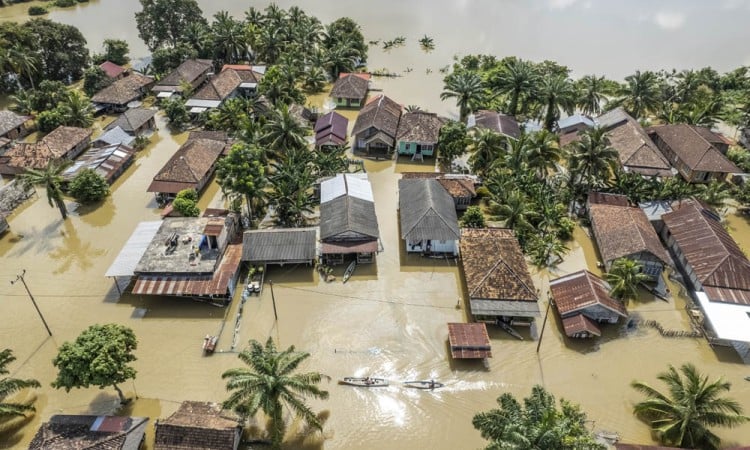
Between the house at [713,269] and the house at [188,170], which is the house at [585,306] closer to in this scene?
the house at [713,269]

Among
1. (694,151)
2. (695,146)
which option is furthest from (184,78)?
(695,146)

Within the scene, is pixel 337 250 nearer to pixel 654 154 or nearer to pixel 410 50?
pixel 654 154

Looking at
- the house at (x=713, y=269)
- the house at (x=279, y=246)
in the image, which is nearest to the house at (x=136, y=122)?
the house at (x=279, y=246)

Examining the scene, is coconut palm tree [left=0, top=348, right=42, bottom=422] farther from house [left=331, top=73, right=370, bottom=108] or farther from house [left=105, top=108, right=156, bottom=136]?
house [left=331, top=73, right=370, bottom=108]

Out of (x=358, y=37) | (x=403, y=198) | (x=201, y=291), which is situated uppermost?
(x=358, y=37)

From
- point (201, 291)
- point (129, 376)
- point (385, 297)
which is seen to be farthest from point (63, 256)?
point (385, 297)

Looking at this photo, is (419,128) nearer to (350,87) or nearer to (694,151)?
(350,87)

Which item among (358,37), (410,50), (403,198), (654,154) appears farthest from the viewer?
(410,50)

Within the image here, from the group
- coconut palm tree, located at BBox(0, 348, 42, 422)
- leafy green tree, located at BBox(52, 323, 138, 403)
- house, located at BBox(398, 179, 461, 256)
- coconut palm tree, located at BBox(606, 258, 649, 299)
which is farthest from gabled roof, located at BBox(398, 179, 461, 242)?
coconut palm tree, located at BBox(0, 348, 42, 422)
